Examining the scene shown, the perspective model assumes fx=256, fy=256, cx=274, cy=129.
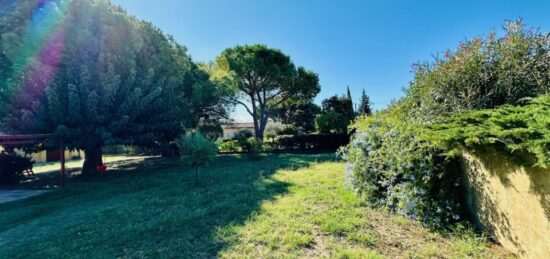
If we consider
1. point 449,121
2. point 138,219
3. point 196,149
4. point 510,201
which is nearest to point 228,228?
point 138,219

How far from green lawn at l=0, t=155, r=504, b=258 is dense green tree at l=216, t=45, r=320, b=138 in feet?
41.1

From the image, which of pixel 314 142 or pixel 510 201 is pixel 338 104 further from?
pixel 510 201

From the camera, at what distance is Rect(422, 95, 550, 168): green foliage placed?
200 cm

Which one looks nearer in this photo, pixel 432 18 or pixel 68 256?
pixel 68 256

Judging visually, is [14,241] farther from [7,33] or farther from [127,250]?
[7,33]

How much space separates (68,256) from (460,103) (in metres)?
5.60

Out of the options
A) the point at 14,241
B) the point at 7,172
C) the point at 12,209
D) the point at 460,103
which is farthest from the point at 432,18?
the point at 7,172

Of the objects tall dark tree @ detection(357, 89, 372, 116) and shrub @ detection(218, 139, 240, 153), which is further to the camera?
tall dark tree @ detection(357, 89, 372, 116)

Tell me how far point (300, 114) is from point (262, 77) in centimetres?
887

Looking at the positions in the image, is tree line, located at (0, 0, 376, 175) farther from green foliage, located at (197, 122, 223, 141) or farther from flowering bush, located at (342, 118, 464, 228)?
green foliage, located at (197, 122, 223, 141)

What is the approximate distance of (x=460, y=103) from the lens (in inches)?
148

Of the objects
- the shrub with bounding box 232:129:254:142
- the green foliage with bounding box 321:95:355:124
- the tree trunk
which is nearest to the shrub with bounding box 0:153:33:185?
the tree trunk

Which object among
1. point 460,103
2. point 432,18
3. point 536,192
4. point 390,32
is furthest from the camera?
point 390,32

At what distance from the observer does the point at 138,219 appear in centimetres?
423
